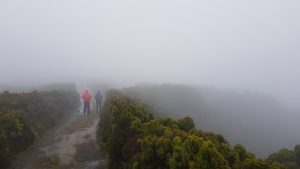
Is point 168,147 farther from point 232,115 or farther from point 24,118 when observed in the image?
point 232,115

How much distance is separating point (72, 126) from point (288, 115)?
181 ft

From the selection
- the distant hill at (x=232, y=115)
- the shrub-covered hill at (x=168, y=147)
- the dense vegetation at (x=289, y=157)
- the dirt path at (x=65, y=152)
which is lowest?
the distant hill at (x=232, y=115)

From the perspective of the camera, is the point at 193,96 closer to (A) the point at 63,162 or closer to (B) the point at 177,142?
(A) the point at 63,162

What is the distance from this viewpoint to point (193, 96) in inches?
2224

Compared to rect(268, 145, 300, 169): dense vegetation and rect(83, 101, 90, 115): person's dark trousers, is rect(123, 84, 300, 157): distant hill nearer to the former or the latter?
rect(83, 101, 90, 115): person's dark trousers

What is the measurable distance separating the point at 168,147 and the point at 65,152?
28.8 feet

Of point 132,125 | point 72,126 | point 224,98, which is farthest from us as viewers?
point 224,98

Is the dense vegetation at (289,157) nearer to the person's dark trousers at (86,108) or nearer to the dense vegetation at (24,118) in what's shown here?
the dense vegetation at (24,118)

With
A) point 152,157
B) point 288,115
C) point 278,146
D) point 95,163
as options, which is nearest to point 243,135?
point 278,146

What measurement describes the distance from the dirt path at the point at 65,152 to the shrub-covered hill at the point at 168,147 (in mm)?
2349

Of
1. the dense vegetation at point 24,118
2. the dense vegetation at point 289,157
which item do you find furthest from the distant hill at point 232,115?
the dense vegetation at point 289,157

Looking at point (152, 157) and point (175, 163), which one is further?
point (152, 157)

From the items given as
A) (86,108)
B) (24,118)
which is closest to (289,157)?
(24,118)

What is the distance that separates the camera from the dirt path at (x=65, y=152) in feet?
49.1
